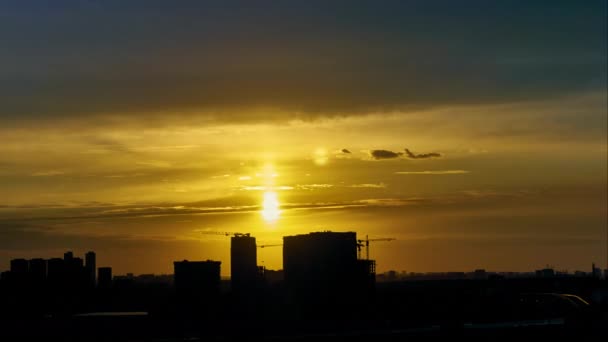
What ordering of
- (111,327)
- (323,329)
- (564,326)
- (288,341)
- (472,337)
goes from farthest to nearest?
(323,329) < (111,327) < (564,326) < (472,337) < (288,341)

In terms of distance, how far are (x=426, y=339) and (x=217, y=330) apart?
175 feet

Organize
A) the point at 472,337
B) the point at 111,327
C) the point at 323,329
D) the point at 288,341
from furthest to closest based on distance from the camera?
the point at 323,329 → the point at 111,327 → the point at 472,337 → the point at 288,341

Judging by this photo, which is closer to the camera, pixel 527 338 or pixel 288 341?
pixel 288 341

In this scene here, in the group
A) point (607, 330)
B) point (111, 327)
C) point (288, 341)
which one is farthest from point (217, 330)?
A: point (607, 330)

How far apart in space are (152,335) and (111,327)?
1305 centimetres

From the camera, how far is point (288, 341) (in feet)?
469

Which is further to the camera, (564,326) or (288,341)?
(564,326)

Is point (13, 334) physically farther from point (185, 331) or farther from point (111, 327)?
point (185, 331)

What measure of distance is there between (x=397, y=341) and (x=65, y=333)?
5881 centimetres

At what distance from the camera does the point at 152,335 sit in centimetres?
17225

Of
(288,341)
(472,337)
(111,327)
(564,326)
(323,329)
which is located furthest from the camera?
(323,329)

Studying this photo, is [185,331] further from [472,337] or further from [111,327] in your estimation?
[472,337]

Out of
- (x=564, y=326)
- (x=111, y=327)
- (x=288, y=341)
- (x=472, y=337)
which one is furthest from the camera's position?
(x=111, y=327)

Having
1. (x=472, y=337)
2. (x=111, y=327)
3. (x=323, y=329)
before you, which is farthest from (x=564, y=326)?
(x=111, y=327)
